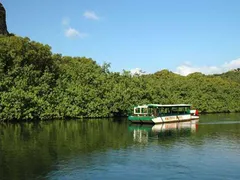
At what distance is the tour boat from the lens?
161 feet

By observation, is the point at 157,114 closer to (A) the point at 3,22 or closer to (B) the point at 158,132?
(B) the point at 158,132

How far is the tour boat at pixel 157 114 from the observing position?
49.0 metres

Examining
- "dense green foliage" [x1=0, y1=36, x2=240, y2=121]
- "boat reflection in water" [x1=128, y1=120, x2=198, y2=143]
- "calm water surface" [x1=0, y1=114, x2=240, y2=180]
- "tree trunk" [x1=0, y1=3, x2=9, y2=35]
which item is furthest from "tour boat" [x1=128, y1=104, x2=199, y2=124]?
"tree trunk" [x1=0, y1=3, x2=9, y2=35]

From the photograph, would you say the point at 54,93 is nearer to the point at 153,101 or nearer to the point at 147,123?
the point at 147,123

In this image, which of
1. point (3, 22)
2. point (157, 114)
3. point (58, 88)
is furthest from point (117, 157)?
point (3, 22)

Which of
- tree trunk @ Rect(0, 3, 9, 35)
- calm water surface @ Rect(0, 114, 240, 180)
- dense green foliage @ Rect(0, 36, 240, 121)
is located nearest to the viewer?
calm water surface @ Rect(0, 114, 240, 180)

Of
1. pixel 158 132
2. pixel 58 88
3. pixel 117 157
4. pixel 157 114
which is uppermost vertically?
pixel 58 88

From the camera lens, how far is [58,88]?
59.6 meters

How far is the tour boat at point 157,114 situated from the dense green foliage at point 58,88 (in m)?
12.2

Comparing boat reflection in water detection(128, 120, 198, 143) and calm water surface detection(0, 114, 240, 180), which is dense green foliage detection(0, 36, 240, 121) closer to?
boat reflection in water detection(128, 120, 198, 143)

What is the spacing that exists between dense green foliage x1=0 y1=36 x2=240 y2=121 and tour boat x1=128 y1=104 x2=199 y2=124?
12.2 metres

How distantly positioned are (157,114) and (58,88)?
19484 mm

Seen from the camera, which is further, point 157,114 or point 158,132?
point 157,114

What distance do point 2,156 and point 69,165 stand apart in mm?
5615
